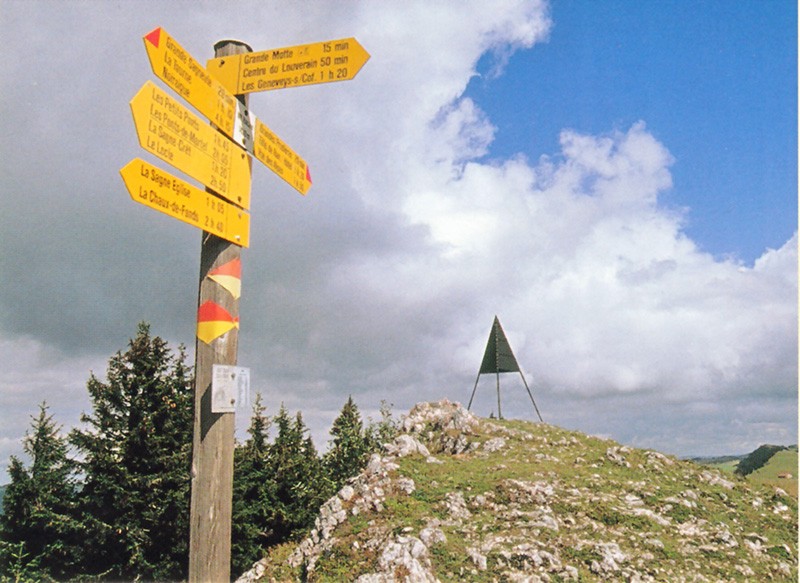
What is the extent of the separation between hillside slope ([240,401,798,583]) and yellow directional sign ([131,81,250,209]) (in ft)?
31.4

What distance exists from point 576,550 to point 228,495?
987 cm

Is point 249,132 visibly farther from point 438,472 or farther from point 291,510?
point 291,510

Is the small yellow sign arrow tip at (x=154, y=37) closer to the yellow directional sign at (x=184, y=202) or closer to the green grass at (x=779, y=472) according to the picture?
the yellow directional sign at (x=184, y=202)

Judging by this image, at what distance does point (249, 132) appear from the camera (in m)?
5.02

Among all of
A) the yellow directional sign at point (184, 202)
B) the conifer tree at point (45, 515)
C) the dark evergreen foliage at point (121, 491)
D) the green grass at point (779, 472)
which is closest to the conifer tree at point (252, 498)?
the dark evergreen foliage at point (121, 491)

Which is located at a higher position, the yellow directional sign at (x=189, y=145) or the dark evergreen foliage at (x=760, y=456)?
the yellow directional sign at (x=189, y=145)

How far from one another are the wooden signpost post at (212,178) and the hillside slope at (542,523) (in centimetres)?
825

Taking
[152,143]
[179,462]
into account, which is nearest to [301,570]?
[179,462]

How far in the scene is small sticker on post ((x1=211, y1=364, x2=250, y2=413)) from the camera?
4.27m

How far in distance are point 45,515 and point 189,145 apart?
845 inches

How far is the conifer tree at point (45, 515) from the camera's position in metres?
19.8

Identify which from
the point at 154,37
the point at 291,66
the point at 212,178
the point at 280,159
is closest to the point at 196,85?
the point at 154,37

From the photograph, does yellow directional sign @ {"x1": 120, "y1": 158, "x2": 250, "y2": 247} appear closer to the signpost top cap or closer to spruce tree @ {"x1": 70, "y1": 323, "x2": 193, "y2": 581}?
the signpost top cap

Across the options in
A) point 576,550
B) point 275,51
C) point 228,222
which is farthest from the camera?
point 576,550
